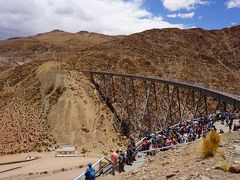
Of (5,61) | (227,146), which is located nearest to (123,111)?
(227,146)

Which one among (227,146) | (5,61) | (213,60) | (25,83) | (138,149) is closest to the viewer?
(227,146)


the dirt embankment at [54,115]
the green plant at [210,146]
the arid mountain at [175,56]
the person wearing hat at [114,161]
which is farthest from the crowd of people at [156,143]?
the arid mountain at [175,56]

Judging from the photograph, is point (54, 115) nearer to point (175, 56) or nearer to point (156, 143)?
point (156, 143)

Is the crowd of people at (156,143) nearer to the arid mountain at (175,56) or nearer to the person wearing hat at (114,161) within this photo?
the person wearing hat at (114,161)

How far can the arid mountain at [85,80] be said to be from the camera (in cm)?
4541

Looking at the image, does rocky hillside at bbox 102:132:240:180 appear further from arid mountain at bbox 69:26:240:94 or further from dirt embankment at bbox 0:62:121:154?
arid mountain at bbox 69:26:240:94

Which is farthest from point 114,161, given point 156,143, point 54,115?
point 54,115

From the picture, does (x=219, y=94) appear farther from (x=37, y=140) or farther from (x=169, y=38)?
(x=169, y=38)

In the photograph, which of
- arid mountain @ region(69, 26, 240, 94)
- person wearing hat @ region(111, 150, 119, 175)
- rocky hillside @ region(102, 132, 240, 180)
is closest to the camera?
rocky hillside @ region(102, 132, 240, 180)

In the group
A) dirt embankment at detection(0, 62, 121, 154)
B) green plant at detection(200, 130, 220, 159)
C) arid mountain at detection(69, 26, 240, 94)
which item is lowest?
dirt embankment at detection(0, 62, 121, 154)

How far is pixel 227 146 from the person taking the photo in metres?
14.0

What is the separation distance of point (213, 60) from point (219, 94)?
5977cm

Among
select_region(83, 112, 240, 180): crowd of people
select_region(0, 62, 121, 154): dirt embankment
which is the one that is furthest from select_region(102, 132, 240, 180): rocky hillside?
select_region(0, 62, 121, 154): dirt embankment

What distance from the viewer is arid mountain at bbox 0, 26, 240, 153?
4541cm
